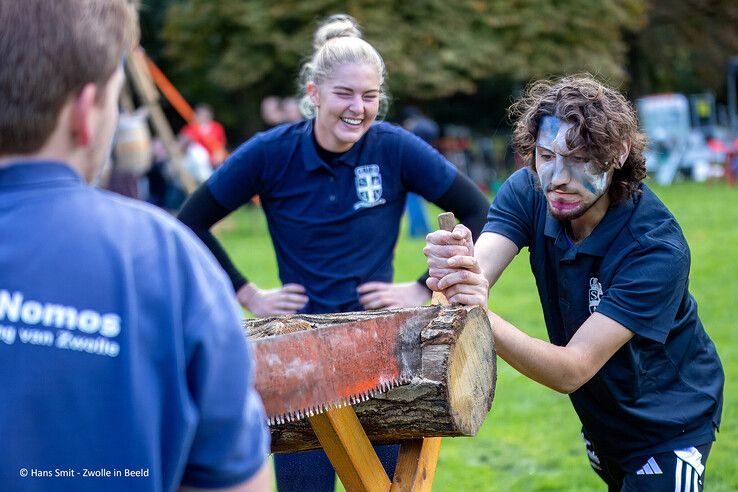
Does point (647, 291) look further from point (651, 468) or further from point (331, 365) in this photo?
point (331, 365)

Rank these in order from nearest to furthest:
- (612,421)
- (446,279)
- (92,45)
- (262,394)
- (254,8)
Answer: (92,45) → (262,394) → (446,279) → (612,421) → (254,8)

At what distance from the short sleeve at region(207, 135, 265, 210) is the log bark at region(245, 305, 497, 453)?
1213mm

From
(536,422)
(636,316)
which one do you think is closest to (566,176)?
(636,316)

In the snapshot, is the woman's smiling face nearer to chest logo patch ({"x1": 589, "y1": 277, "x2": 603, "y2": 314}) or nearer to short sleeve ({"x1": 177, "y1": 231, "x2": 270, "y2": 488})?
chest logo patch ({"x1": 589, "y1": 277, "x2": 603, "y2": 314})

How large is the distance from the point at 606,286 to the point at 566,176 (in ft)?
1.17

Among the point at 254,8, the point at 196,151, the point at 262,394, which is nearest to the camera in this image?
the point at 262,394

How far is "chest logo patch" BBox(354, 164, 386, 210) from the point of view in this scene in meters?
4.04

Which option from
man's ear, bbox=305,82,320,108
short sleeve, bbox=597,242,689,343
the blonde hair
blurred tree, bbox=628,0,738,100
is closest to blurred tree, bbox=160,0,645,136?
blurred tree, bbox=628,0,738,100

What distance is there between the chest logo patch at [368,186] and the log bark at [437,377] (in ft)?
3.74

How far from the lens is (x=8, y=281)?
1.40 metres

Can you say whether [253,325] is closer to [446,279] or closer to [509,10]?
[446,279]

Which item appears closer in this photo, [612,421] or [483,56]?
[612,421]

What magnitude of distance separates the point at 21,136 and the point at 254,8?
81.8 ft

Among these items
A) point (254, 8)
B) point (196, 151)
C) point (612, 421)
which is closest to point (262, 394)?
point (612, 421)
